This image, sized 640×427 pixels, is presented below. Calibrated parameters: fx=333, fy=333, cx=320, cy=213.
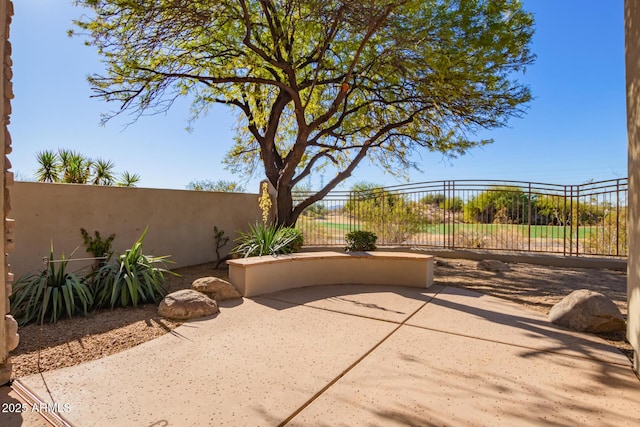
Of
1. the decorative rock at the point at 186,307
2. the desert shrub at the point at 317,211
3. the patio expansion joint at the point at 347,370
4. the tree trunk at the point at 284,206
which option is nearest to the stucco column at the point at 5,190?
→ the decorative rock at the point at 186,307

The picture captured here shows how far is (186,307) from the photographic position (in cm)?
427

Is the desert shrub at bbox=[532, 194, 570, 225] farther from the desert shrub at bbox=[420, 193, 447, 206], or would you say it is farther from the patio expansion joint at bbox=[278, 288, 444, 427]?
the patio expansion joint at bbox=[278, 288, 444, 427]

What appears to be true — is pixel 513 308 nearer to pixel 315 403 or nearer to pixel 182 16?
pixel 315 403

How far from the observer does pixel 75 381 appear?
269 centimetres

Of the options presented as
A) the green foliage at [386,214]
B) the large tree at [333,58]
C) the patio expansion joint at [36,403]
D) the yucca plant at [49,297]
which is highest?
the large tree at [333,58]

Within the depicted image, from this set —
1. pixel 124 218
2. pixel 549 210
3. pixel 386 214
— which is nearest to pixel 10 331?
pixel 124 218

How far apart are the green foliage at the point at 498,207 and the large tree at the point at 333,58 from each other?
1.53 m

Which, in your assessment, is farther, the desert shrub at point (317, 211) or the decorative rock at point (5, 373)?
the desert shrub at point (317, 211)

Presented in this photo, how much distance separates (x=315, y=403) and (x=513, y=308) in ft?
12.4

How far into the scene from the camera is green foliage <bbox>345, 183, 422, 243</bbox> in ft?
33.6

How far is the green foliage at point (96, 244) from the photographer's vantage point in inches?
226

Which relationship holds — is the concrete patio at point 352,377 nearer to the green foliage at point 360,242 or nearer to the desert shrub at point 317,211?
the green foliage at point 360,242

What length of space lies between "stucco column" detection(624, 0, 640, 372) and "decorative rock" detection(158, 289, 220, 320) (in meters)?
4.54

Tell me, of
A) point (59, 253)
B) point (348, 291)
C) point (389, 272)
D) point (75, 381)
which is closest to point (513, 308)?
point (389, 272)
